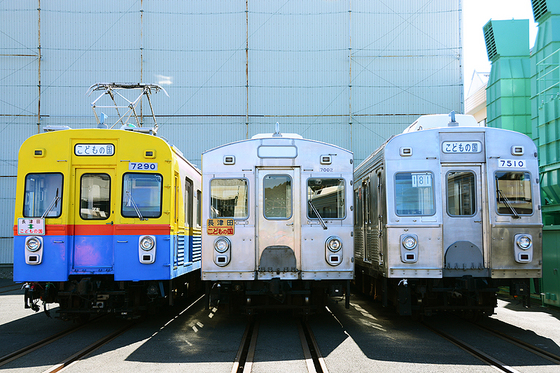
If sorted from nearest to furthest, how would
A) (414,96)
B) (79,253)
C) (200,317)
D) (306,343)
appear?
(306,343), (79,253), (200,317), (414,96)

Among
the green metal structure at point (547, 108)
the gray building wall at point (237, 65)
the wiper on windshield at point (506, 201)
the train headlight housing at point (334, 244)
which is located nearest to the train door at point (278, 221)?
the train headlight housing at point (334, 244)

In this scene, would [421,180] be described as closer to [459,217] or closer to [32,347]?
[459,217]

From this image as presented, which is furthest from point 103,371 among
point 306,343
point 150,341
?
point 306,343

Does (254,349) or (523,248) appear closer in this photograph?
(254,349)

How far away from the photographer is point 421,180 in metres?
8.30

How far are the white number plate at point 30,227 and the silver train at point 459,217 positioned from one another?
576 cm

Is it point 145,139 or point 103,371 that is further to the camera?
point 145,139

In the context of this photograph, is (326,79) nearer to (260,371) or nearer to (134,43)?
(134,43)

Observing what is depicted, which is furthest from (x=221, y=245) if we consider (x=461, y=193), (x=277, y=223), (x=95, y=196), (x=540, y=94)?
(x=540, y=94)

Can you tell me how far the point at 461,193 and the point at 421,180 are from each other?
764 millimetres

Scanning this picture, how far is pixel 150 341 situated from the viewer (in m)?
7.64

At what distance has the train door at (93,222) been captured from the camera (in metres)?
8.33

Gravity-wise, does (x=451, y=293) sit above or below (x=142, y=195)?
below

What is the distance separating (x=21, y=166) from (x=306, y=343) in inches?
219
